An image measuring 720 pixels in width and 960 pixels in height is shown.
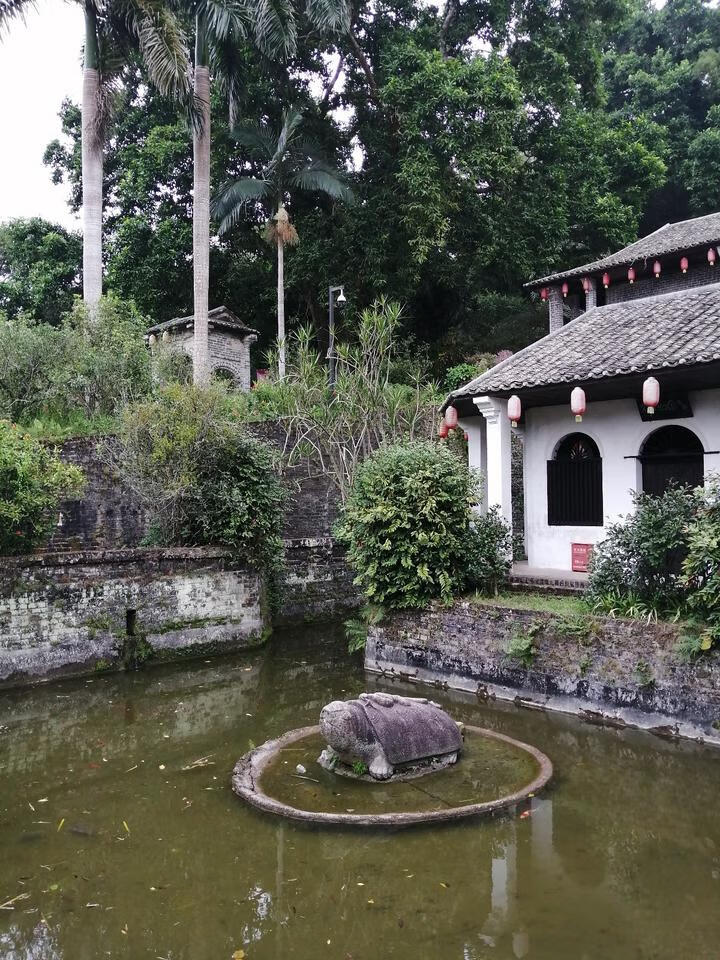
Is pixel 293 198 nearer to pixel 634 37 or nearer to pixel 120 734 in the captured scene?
pixel 634 37

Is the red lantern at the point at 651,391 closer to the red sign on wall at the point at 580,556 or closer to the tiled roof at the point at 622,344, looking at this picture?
the tiled roof at the point at 622,344

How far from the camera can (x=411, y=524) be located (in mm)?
10375

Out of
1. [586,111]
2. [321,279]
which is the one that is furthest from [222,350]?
[586,111]

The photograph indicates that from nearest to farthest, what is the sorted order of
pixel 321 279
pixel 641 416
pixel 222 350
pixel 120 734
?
1. pixel 120 734
2. pixel 641 416
3. pixel 222 350
4. pixel 321 279

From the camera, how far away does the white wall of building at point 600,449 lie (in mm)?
Result: 10836

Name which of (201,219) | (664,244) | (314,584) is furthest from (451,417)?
(201,219)

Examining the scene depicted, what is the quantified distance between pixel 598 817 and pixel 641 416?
7.00m

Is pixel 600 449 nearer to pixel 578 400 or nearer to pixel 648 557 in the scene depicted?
pixel 578 400

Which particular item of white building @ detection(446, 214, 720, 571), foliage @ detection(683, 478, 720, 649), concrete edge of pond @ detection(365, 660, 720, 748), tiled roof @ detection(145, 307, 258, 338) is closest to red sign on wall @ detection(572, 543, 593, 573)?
white building @ detection(446, 214, 720, 571)

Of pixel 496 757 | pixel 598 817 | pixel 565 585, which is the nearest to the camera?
pixel 598 817

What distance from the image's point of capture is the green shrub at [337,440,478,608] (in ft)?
33.8

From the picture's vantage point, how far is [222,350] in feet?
76.6

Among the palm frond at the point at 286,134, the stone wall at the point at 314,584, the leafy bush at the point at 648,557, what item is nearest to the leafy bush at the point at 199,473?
the stone wall at the point at 314,584

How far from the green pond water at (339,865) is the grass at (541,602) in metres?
1.56
